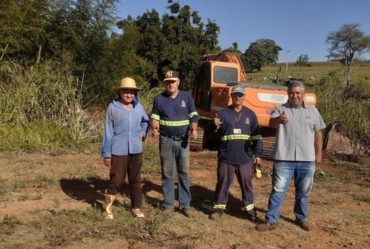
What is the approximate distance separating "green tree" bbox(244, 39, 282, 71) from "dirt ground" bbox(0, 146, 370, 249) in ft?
139

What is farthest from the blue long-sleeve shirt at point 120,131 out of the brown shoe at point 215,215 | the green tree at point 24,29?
→ the green tree at point 24,29

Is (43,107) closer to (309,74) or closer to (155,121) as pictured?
(155,121)

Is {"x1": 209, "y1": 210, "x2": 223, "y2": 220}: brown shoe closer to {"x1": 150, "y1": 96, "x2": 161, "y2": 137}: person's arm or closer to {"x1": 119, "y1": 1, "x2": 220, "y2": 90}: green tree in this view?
{"x1": 150, "y1": 96, "x2": 161, "y2": 137}: person's arm

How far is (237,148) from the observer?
557cm

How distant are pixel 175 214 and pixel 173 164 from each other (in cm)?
63

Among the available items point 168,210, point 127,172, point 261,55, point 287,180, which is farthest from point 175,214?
point 261,55

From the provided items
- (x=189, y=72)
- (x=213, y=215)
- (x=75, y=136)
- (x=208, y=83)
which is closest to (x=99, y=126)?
(x=75, y=136)

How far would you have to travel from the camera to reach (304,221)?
5.51 m

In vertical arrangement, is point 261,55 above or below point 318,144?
above

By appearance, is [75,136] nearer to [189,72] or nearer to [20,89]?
[20,89]

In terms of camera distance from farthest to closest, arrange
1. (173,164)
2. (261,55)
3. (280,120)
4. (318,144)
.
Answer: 1. (261,55)
2. (173,164)
3. (318,144)
4. (280,120)

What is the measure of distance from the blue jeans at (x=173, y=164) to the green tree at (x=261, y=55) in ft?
146

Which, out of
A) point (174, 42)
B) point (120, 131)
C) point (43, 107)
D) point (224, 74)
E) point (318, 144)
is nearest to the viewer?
point (318, 144)

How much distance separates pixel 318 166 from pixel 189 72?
63.3 feet
